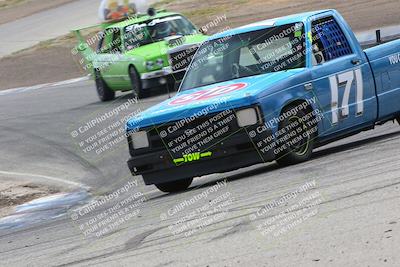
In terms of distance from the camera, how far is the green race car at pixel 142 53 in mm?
21047

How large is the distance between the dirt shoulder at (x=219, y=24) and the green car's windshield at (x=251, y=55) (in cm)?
1519

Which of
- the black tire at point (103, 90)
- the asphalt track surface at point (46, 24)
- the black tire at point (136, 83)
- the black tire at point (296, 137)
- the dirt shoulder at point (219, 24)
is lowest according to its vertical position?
the asphalt track surface at point (46, 24)

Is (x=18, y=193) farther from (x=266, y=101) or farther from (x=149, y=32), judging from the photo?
(x=149, y=32)

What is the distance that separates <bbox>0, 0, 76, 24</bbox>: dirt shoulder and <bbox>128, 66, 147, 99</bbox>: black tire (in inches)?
984

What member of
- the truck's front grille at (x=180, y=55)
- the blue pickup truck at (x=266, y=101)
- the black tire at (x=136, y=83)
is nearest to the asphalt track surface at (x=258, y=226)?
the blue pickup truck at (x=266, y=101)

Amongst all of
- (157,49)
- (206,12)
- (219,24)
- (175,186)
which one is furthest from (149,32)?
(206,12)

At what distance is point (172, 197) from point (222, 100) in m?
1.16

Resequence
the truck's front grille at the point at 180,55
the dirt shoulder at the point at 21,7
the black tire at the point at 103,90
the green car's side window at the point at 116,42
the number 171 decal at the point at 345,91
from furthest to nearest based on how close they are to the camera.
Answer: the dirt shoulder at the point at 21,7 < the black tire at the point at 103,90 < the green car's side window at the point at 116,42 < the truck's front grille at the point at 180,55 < the number 171 decal at the point at 345,91

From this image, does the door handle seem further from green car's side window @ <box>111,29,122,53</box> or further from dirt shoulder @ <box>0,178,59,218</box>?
green car's side window @ <box>111,29,122,53</box>

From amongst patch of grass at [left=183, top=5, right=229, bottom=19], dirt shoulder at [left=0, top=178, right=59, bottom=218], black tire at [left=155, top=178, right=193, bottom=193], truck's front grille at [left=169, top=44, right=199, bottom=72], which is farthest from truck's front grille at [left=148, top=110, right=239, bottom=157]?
patch of grass at [left=183, top=5, right=229, bottom=19]

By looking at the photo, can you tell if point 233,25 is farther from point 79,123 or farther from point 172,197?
point 172,197

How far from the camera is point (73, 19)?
137ft

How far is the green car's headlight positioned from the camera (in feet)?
35.7

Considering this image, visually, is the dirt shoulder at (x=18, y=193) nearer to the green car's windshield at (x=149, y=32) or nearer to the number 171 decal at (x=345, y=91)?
the number 171 decal at (x=345, y=91)
